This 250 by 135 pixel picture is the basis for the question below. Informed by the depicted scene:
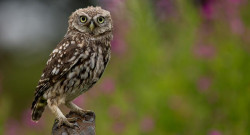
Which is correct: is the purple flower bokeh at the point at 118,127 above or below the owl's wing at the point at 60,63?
below

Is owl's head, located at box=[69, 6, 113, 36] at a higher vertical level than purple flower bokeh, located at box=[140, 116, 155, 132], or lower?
higher

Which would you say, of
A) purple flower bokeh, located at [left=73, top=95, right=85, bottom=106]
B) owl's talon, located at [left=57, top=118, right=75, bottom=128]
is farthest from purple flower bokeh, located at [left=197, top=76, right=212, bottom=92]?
owl's talon, located at [left=57, top=118, right=75, bottom=128]

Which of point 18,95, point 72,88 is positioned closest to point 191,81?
point 72,88

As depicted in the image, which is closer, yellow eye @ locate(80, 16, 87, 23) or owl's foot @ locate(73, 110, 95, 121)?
owl's foot @ locate(73, 110, 95, 121)

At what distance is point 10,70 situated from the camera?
15734mm

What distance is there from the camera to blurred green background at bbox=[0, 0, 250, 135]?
6461mm

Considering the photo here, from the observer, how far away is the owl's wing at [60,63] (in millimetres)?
4876

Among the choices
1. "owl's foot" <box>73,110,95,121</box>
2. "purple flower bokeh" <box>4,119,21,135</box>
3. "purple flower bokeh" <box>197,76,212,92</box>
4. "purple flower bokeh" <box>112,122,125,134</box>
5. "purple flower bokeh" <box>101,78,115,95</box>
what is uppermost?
"owl's foot" <box>73,110,95,121</box>

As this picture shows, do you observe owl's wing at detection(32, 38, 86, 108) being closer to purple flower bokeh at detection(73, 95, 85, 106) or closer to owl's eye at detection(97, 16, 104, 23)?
owl's eye at detection(97, 16, 104, 23)

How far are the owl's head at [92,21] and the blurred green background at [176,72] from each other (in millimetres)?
1230

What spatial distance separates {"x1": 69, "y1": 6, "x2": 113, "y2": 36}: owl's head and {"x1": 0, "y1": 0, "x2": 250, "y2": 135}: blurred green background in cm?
123

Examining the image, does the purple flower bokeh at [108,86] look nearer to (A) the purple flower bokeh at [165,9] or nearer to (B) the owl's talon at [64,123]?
(A) the purple flower bokeh at [165,9]

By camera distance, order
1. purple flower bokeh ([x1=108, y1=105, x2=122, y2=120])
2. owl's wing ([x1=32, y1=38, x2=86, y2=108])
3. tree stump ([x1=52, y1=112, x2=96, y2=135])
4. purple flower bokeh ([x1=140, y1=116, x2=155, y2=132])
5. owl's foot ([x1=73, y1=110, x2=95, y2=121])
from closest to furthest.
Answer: tree stump ([x1=52, y1=112, x2=96, y2=135]) < owl's foot ([x1=73, y1=110, x2=95, y2=121]) < owl's wing ([x1=32, y1=38, x2=86, y2=108]) < purple flower bokeh ([x1=140, y1=116, x2=155, y2=132]) < purple flower bokeh ([x1=108, y1=105, x2=122, y2=120])

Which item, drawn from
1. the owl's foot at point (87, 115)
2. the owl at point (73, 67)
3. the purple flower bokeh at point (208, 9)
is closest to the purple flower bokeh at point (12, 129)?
the purple flower bokeh at point (208, 9)
